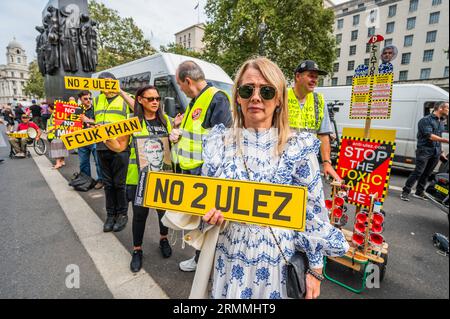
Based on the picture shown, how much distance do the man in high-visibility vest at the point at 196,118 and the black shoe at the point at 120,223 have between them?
5.64 feet

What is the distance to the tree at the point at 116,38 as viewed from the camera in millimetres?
25656

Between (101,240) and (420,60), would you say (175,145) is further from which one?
(420,60)

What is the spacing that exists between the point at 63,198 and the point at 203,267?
449cm

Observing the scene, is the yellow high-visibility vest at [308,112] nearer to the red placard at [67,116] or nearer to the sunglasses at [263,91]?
the sunglasses at [263,91]

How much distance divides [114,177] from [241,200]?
2.88 meters

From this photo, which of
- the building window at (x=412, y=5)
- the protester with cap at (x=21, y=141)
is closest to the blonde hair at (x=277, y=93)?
the protester with cap at (x=21, y=141)

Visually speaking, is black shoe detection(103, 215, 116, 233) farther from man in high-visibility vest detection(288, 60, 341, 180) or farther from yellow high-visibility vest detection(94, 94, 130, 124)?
man in high-visibility vest detection(288, 60, 341, 180)

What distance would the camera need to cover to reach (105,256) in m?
2.73

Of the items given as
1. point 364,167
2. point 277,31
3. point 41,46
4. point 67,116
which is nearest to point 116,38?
point 41,46

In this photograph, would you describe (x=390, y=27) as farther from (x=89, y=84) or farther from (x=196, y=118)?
(x=89, y=84)

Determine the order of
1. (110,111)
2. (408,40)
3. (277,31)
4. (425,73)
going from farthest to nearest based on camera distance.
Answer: (408,40)
(425,73)
(277,31)
(110,111)

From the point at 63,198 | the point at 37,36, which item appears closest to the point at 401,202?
the point at 63,198

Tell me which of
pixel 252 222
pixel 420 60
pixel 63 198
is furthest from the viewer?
pixel 420 60

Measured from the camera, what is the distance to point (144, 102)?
100 inches
